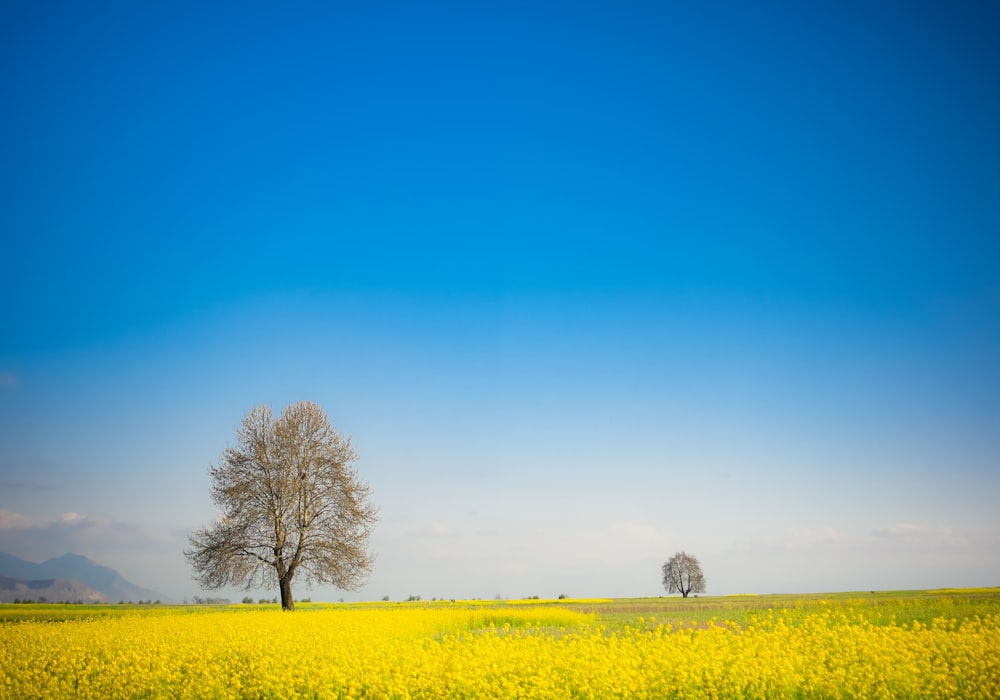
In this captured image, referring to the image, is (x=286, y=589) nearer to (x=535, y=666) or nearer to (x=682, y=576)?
(x=535, y=666)

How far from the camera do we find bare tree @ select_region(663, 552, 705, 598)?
90625 mm

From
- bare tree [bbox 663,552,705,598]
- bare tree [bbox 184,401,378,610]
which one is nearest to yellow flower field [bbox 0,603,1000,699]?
bare tree [bbox 184,401,378,610]

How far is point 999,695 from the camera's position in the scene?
8.80 m

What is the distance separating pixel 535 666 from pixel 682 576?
295 feet

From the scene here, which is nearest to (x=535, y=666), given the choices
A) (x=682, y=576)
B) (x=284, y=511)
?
(x=284, y=511)

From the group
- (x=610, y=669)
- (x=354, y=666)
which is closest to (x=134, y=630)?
(x=354, y=666)

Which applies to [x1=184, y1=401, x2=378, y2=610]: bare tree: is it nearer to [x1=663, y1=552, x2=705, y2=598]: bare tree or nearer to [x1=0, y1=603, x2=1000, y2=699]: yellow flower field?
[x1=0, y1=603, x2=1000, y2=699]: yellow flower field

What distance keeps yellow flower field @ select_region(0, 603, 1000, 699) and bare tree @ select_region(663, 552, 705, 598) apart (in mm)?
82810

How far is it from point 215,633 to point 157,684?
541cm

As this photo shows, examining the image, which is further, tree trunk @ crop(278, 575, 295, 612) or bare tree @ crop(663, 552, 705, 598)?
bare tree @ crop(663, 552, 705, 598)

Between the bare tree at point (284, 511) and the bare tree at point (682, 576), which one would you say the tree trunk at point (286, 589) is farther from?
the bare tree at point (682, 576)

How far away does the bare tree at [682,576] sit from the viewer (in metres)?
90.6


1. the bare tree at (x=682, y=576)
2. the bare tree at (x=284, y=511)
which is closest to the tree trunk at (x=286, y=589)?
the bare tree at (x=284, y=511)

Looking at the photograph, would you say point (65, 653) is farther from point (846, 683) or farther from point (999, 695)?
point (999, 695)
